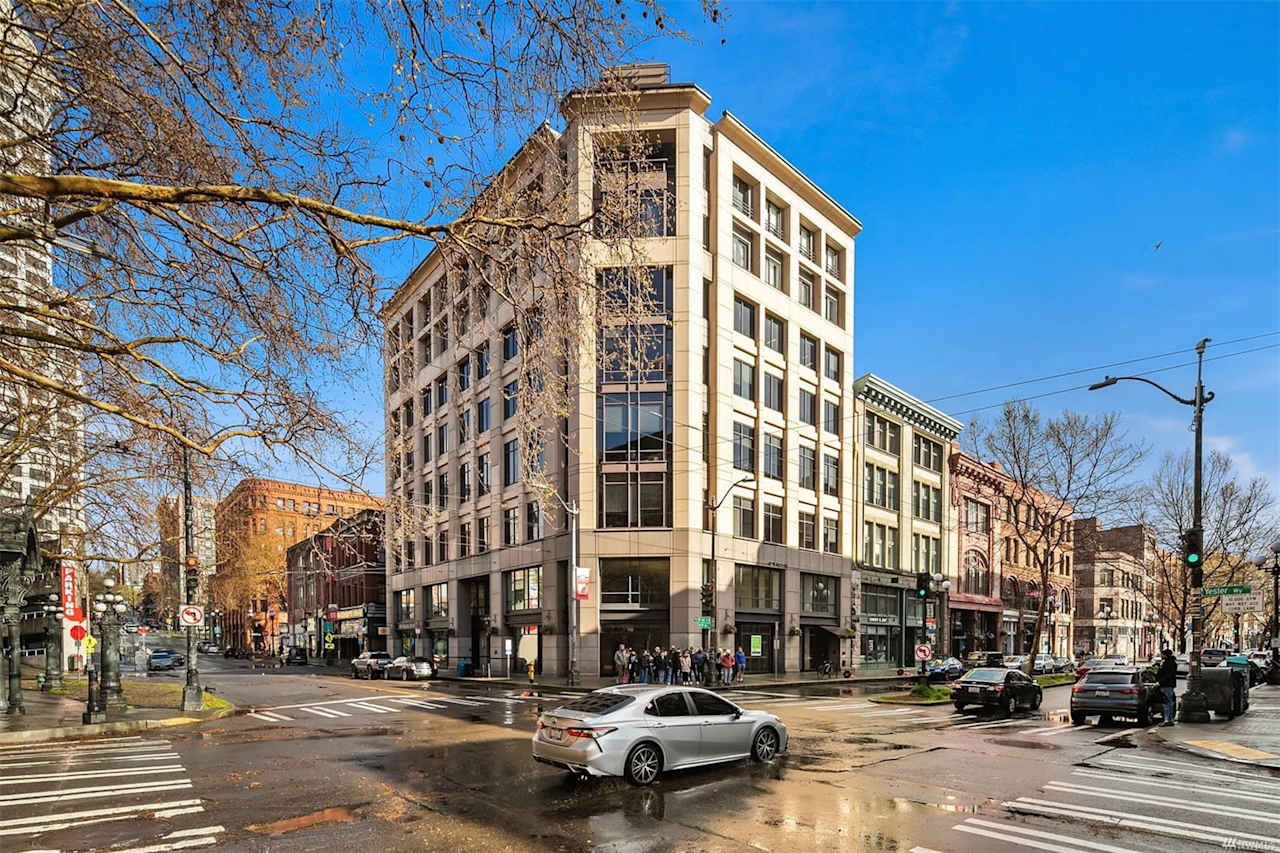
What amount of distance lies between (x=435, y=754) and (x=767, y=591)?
33.5 m

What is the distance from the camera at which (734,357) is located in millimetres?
45469

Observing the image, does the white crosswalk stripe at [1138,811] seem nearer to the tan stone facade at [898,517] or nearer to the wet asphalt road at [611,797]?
the wet asphalt road at [611,797]

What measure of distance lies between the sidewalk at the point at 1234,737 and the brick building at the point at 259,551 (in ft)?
56.7

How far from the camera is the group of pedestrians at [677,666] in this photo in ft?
117

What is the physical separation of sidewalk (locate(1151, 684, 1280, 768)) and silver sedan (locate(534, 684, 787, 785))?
9741mm

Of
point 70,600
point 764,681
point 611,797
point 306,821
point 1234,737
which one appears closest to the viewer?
point 306,821

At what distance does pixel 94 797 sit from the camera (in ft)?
37.6

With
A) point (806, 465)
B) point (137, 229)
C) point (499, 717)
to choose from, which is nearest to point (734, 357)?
point (806, 465)

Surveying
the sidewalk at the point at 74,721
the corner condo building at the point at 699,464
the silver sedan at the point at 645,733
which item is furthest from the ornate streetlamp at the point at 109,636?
the silver sedan at the point at 645,733

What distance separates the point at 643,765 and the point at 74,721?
1807 centimetres

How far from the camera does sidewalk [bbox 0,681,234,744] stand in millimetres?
18766

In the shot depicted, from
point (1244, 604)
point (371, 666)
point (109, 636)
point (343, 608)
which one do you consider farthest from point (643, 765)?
point (343, 608)

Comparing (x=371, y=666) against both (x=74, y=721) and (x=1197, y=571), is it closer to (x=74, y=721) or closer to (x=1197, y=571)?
(x=74, y=721)

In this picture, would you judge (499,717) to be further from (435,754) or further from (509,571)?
(509,571)
